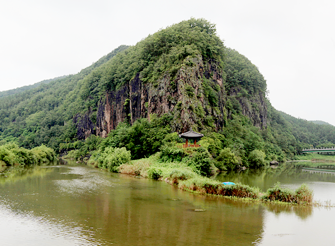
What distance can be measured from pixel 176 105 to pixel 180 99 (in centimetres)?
156

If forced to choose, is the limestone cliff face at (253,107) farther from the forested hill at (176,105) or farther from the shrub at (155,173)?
the shrub at (155,173)

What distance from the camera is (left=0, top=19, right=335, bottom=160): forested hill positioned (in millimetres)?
61594

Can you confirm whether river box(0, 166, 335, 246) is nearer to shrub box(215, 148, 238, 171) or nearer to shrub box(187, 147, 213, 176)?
shrub box(187, 147, 213, 176)

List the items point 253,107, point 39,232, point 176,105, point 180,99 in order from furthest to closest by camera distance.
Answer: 1. point 253,107
2. point 176,105
3. point 180,99
4. point 39,232

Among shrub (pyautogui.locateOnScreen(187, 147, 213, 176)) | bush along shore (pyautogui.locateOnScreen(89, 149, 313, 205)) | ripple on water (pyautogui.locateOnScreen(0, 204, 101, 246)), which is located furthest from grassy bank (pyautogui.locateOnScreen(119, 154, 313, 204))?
ripple on water (pyautogui.locateOnScreen(0, 204, 101, 246))

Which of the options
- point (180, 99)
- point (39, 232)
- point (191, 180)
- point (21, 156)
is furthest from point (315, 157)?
point (39, 232)

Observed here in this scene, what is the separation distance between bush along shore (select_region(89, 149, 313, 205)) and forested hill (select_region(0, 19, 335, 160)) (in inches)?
288

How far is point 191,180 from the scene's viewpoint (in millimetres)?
28938

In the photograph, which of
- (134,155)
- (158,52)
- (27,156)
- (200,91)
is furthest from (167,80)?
(27,156)

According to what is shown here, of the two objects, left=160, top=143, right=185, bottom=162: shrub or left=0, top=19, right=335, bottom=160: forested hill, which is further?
left=0, top=19, right=335, bottom=160: forested hill

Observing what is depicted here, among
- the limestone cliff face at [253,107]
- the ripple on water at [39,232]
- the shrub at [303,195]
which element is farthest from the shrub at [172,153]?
the limestone cliff face at [253,107]

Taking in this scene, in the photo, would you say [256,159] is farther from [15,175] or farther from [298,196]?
[15,175]

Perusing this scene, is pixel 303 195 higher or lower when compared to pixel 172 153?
lower

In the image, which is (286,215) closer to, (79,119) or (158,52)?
(158,52)
